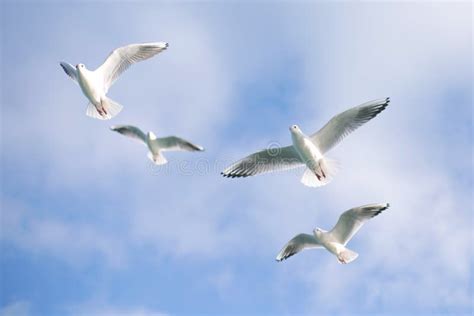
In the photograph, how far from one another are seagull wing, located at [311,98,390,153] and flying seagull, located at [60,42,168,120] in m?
2.86

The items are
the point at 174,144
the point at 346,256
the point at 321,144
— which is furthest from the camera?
the point at 321,144

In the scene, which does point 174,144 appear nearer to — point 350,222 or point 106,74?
point 106,74

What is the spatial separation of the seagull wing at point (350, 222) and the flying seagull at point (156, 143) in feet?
7.79

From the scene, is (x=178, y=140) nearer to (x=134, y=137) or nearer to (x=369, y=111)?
(x=134, y=137)

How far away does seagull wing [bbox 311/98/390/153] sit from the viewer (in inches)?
369

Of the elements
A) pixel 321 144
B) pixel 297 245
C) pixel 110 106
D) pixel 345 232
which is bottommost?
pixel 345 232

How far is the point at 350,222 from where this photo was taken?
9469 mm

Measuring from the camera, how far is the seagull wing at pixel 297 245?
390 inches

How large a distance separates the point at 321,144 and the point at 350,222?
3.92 feet

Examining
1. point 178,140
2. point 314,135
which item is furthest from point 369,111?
point 178,140

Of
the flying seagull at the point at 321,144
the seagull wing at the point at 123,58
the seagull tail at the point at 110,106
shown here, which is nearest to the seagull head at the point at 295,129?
the flying seagull at the point at 321,144

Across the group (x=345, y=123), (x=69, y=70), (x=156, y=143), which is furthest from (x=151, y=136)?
(x=345, y=123)

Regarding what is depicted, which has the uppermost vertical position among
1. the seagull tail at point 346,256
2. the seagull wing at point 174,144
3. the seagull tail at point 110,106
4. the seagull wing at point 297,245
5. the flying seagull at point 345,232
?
the seagull tail at point 110,106

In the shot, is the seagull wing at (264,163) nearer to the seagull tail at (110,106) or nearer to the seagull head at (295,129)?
the seagull head at (295,129)
